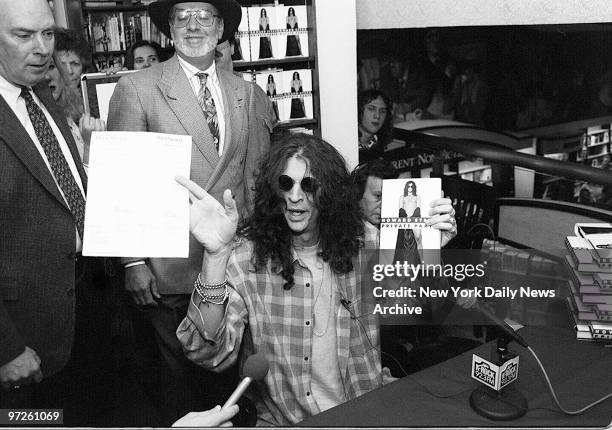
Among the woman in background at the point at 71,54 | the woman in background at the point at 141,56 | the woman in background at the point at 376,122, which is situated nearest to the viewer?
the woman in background at the point at 71,54

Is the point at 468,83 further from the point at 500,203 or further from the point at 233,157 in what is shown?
the point at 233,157

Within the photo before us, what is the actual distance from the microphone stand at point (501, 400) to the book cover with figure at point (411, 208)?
33cm

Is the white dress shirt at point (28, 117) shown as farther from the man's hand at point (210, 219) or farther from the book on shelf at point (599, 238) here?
the book on shelf at point (599, 238)

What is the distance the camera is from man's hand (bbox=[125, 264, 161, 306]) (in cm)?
162

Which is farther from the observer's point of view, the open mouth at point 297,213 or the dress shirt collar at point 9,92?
the open mouth at point 297,213

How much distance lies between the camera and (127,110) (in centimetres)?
155

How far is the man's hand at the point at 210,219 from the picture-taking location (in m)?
1.30

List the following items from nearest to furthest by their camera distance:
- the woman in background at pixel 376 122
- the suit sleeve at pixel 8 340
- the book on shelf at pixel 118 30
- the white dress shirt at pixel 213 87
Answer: the suit sleeve at pixel 8 340, the white dress shirt at pixel 213 87, the woman in background at pixel 376 122, the book on shelf at pixel 118 30

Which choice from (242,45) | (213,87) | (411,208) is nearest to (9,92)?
(213,87)

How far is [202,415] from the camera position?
106 centimetres

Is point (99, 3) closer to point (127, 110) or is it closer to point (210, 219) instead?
point (127, 110)

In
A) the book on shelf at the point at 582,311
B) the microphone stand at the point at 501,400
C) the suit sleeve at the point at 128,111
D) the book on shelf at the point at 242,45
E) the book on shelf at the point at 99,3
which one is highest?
the book on shelf at the point at 99,3

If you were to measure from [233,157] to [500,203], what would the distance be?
1.78 metres

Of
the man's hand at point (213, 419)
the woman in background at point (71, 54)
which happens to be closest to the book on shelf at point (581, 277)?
the man's hand at point (213, 419)
